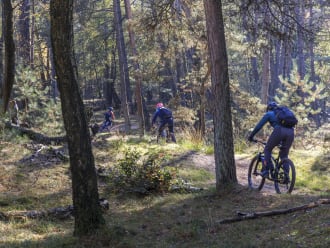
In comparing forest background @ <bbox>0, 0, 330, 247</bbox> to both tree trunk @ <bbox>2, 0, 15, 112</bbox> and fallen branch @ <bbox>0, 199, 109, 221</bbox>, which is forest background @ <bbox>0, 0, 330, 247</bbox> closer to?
tree trunk @ <bbox>2, 0, 15, 112</bbox>

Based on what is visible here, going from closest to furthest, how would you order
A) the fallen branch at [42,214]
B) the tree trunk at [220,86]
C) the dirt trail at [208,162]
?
the fallen branch at [42,214]
the tree trunk at [220,86]
the dirt trail at [208,162]

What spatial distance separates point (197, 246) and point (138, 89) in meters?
17.6

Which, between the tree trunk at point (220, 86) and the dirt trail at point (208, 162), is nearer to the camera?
the tree trunk at point (220, 86)

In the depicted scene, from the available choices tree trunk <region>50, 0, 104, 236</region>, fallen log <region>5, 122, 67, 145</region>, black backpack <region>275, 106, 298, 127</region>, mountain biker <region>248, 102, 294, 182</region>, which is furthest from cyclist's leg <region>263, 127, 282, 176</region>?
fallen log <region>5, 122, 67, 145</region>

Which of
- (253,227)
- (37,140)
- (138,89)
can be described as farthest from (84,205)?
(138,89)

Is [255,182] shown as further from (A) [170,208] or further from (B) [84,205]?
(B) [84,205]

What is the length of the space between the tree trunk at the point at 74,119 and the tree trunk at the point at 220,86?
3438 mm

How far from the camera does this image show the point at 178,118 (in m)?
18.4

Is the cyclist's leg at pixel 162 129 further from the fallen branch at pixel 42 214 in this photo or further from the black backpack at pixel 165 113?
the fallen branch at pixel 42 214

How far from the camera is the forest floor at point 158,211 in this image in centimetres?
527

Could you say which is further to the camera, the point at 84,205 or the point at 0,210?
the point at 0,210

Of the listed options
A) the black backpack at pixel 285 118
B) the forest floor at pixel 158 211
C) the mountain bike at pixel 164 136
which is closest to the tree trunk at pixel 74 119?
the forest floor at pixel 158 211

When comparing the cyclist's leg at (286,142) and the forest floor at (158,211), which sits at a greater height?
the cyclist's leg at (286,142)

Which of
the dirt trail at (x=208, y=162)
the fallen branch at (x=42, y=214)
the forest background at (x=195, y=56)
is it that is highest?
the forest background at (x=195, y=56)
